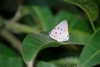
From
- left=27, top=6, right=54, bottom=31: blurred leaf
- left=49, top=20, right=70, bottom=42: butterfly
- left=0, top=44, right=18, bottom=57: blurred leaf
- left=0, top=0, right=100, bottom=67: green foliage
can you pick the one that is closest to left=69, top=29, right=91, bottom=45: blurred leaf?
left=0, top=0, right=100, bottom=67: green foliage

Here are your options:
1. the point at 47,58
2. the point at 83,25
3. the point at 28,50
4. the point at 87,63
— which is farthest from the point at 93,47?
the point at 83,25

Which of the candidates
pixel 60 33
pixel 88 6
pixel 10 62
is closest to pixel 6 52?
pixel 10 62

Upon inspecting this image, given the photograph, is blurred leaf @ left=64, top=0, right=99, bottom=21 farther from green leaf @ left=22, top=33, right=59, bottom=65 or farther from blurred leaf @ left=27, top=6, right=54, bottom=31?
blurred leaf @ left=27, top=6, right=54, bottom=31

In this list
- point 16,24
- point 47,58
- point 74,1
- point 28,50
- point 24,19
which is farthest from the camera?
point 24,19

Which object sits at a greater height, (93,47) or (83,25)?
(93,47)

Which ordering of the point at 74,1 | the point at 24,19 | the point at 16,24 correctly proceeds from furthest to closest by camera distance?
the point at 24,19 → the point at 16,24 → the point at 74,1

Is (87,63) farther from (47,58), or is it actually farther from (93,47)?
(47,58)

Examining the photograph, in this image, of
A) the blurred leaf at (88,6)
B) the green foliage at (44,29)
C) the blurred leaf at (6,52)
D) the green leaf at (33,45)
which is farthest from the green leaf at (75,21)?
the green leaf at (33,45)
